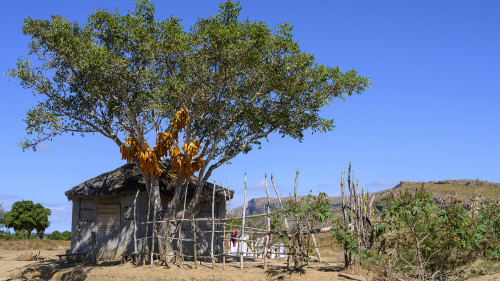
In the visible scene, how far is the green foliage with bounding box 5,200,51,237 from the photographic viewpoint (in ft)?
101

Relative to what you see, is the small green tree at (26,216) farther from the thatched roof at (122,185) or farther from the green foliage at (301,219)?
the green foliage at (301,219)

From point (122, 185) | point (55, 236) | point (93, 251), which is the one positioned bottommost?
point (55, 236)

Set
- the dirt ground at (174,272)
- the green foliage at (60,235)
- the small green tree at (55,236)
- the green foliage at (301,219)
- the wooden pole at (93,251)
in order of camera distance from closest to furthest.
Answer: the green foliage at (301,219) → the dirt ground at (174,272) → the wooden pole at (93,251) → the green foliage at (60,235) → the small green tree at (55,236)

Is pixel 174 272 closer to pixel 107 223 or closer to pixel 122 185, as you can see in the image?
pixel 122 185

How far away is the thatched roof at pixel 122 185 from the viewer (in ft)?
58.1

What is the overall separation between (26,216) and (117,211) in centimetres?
1571

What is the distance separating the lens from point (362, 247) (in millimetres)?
12273

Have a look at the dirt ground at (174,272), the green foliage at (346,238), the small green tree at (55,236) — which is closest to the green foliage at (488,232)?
the dirt ground at (174,272)

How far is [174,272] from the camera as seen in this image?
47.2 feet

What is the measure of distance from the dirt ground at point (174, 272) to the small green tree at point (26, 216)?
1296 cm

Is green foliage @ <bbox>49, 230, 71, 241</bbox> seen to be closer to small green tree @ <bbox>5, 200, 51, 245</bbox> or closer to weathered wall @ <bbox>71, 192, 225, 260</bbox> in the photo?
small green tree @ <bbox>5, 200, 51, 245</bbox>

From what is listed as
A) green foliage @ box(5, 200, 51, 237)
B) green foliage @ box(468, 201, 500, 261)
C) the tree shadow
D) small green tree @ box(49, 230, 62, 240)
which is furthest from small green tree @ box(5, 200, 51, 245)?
green foliage @ box(468, 201, 500, 261)

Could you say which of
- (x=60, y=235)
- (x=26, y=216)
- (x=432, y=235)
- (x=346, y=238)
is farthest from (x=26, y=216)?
(x=432, y=235)

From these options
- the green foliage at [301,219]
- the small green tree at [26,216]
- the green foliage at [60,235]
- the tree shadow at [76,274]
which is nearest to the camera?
the green foliage at [301,219]
